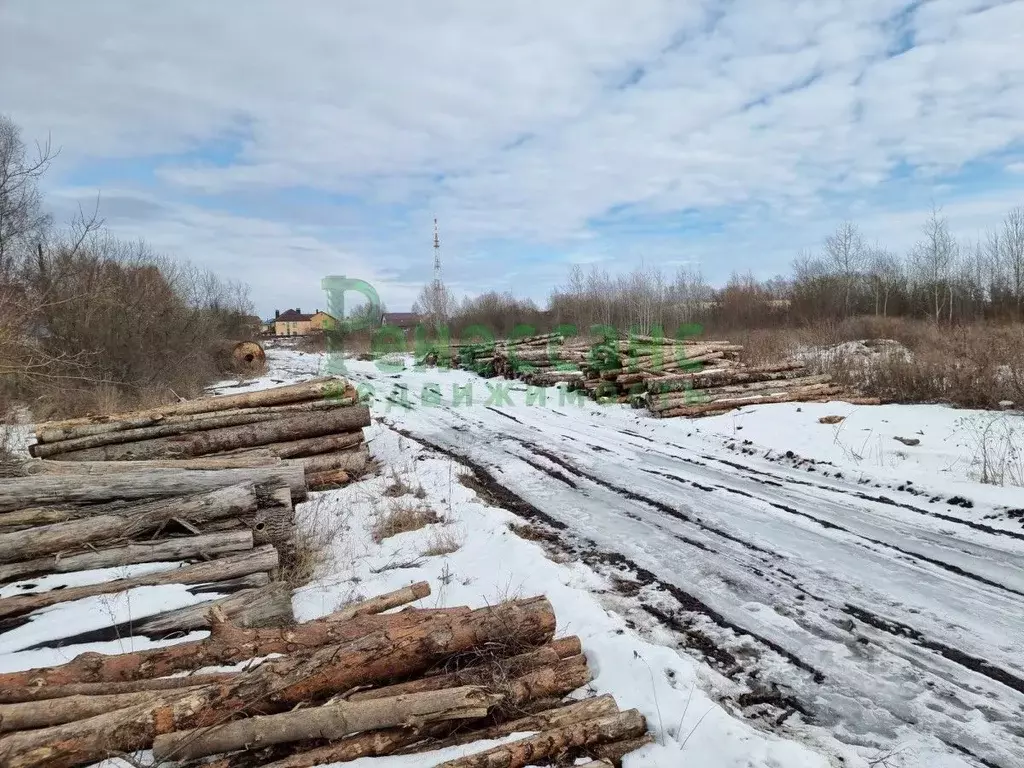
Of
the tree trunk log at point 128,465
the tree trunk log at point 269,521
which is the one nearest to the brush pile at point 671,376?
the tree trunk log at point 128,465

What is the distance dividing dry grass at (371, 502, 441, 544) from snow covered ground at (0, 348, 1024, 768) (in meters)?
0.17

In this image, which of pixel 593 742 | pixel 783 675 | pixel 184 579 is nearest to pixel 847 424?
pixel 783 675

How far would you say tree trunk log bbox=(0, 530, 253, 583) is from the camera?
4.92 metres

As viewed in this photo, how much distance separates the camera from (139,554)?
17.0 feet

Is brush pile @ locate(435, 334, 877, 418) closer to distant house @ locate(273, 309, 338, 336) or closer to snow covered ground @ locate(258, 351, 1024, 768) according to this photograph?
snow covered ground @ locate(258, 351, 1024, 768)

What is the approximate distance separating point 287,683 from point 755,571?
4.08 meters

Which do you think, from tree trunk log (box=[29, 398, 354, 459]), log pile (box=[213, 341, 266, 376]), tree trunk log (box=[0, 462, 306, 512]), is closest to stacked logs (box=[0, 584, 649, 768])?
tree trunk log (box=[0, 462, 306, 512])

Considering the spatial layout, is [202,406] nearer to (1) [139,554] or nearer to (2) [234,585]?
(1) [139,554]

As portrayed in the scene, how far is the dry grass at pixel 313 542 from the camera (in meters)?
5.71

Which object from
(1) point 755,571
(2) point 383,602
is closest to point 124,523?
(2) point 383,602

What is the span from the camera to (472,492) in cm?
812

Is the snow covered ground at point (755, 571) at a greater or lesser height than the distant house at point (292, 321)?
lesser

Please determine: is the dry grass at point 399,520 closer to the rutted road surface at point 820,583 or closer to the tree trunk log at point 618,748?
the rutted road surface at point 820,583

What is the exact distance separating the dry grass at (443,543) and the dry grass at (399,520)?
45 centimetres
